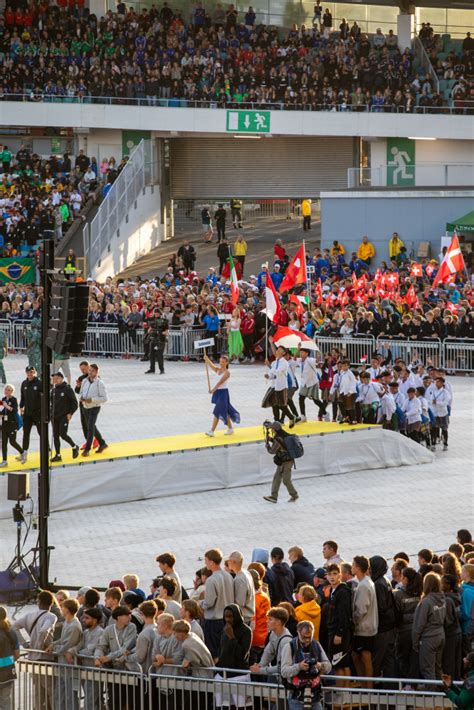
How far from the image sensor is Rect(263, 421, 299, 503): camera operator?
69.8ft

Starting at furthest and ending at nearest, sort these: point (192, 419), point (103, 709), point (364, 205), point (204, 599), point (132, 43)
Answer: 1. point (132, 43)
2. point (364, 205)
3. point (192, 419)
4. point (204, 599)
5. point (103, 709)

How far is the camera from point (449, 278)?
36.9 metres

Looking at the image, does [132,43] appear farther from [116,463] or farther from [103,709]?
[103,709]

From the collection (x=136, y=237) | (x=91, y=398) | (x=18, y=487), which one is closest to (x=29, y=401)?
(x=91, y=398)

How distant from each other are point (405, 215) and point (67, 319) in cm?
3043

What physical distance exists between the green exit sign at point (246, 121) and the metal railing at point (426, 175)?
638 cm

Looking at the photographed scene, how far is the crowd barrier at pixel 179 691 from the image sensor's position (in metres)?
11.2

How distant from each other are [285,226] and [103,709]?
44.6 metres

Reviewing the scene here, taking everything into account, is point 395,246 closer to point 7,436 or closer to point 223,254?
point 223,254

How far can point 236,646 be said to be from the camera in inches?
476

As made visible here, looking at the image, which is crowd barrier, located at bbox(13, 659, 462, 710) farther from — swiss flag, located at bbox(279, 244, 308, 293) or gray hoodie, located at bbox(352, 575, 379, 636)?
swiss flag, located at bbox(279, 244, 308, 293)

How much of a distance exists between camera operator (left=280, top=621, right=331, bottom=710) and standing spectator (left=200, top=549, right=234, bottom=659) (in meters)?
1.78

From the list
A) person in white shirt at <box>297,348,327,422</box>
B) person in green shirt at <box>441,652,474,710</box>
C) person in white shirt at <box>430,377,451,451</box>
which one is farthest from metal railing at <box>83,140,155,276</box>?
person in green shirt at <box>441,652,474,710</box>

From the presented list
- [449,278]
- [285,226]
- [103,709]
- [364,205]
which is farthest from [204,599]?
[285,226]
